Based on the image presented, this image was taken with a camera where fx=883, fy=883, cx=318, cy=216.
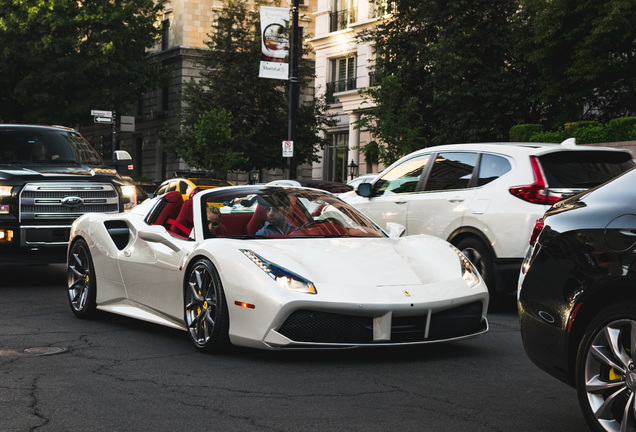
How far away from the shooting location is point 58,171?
11602mm

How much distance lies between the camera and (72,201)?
443 inches

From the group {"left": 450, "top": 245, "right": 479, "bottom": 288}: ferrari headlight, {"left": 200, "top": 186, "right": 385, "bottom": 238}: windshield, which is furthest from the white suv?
{"left": 450, "top": 245, "right": 479, "bottom": 288}: ferrari headlight

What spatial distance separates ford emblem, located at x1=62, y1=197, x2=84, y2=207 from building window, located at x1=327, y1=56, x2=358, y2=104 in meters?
30.8

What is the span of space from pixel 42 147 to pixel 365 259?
7623 mm

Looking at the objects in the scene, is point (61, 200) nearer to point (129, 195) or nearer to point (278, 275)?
point (129, 195)

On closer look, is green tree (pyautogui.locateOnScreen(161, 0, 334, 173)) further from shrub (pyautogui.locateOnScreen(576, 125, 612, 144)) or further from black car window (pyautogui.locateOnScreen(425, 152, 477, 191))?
black car window (pyautogui.locateOnScreen(425, 152, 477, 191))

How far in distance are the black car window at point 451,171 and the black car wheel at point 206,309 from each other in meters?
4.03

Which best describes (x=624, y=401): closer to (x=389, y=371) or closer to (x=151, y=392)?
(x=389, y=371)

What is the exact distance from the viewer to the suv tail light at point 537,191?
28.3 ft

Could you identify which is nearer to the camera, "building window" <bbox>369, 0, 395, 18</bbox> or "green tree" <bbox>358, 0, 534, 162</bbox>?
"green tree" <bbox>358, 0, 534, 162</bbox>

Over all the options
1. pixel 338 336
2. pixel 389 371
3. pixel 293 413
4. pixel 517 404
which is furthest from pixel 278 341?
pixel 517 404

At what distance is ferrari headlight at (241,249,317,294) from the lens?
19.5 feet

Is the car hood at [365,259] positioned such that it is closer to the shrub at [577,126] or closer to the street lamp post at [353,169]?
the shrub at [577,126]

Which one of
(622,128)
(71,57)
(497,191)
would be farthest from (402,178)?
(71,57)
